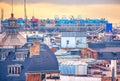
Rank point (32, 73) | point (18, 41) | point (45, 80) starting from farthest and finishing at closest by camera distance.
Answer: point (18, 41) < point (32, 73) < point (45, 80)

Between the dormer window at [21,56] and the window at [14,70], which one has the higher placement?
the dormer window at [21,56]

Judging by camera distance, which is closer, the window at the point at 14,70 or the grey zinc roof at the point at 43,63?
the grey zinc roof at the point at 43,63

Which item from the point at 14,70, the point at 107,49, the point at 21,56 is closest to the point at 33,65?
the point at 14,70

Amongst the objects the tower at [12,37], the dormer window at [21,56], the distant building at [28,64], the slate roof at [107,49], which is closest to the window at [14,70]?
the distant building at [28,64]

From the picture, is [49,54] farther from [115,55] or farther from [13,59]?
[115,55]

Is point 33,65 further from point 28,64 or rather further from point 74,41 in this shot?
point 74,41

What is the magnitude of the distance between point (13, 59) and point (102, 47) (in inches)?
164

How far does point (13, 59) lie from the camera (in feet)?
23.0

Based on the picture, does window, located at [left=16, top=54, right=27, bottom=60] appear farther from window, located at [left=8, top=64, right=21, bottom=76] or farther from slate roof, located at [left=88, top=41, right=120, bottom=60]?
slate roof, located at [left=88, top=41, right=120, bottom=60]

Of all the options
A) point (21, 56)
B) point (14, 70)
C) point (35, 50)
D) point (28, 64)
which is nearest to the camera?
point (28, 64)

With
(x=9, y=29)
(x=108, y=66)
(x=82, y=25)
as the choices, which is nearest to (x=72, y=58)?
(x=108, y=66)

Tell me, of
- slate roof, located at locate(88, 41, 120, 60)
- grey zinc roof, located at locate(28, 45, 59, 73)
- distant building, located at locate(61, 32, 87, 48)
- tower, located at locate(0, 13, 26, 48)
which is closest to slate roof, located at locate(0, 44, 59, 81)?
grey zinc roof, located at locate(28, 45, 59, 73)

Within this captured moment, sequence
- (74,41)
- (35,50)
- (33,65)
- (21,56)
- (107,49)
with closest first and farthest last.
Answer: (33,65) → (35,50) → (21,56) → (107,49) → (74,41)

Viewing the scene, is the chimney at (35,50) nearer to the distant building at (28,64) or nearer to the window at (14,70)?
the distant building at (28,64)
